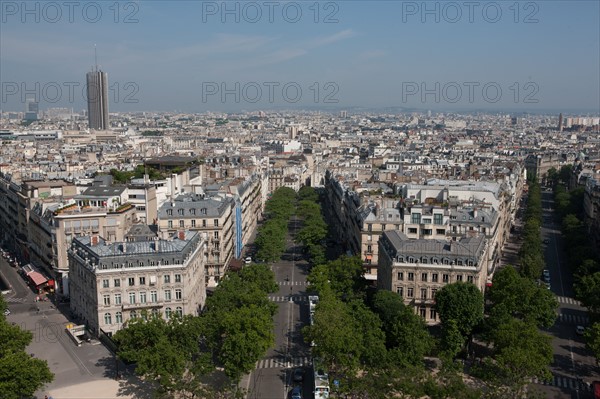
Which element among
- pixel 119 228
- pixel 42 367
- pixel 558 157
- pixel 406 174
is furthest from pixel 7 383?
pixel 558 157

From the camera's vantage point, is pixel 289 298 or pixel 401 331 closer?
pixel 401 331

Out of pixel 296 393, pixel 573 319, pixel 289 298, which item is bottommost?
pixel 573 319

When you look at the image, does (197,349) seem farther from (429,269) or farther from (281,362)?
(429,269)

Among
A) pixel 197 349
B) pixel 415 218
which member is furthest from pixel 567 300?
pixel 197 349

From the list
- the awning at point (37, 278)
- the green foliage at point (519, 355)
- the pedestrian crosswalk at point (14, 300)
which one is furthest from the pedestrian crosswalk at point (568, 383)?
the pedestrian crosswalk at point (14, 300)

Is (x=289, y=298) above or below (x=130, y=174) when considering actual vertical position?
below

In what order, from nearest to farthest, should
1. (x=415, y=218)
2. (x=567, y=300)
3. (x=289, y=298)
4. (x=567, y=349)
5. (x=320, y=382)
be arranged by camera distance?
(x=320, y=382) < (x=567, y=349) < (x=567, y=300) < (x=289, y=298) < (x=415, y=218)

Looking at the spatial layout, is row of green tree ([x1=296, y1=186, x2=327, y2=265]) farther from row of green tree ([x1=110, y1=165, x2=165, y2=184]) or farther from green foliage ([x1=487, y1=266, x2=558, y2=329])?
row of green tree ([x1=110, y1=165, x2=165, y2=184])

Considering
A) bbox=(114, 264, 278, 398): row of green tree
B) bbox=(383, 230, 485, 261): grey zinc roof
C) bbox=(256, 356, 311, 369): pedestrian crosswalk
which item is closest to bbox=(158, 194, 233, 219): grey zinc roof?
bbox=(114, 264, 278, 398): row of green tree
